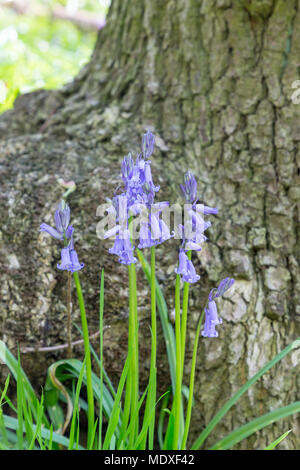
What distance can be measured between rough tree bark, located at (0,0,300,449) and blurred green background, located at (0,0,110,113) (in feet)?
4.60

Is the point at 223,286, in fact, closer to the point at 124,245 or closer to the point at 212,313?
the point at 212,313

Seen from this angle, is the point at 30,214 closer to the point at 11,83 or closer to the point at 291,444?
the point at 291,444

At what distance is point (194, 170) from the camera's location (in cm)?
197

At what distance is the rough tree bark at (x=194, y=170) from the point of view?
5.54 feet

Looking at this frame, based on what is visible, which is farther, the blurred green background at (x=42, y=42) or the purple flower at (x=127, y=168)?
the blurred green background at (x=42, y=42)

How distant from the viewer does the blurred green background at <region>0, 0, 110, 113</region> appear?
4.00 meters

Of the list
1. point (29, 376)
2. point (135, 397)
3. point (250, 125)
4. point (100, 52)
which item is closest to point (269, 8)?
point (250, 125)

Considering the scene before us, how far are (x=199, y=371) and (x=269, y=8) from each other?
1575 millimetres

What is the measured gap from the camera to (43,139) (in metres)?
2.14

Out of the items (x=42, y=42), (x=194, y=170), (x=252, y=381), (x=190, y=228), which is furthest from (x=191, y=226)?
(x=42, y=42)

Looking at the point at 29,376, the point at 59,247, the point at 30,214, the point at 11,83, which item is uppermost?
the point at 11,83

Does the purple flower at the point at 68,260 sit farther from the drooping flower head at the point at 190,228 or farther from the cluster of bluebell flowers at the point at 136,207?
the drooping flower head at the point at 190,228

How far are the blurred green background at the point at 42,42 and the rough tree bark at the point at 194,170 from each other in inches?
55.2

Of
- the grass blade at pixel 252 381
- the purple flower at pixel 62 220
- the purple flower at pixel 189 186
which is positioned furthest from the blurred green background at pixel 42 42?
the grass blade at pixel 252 381
